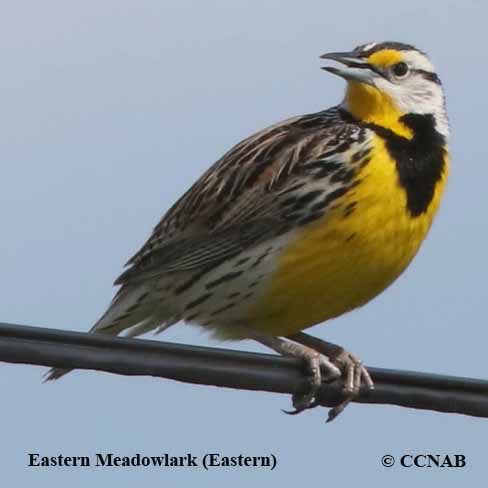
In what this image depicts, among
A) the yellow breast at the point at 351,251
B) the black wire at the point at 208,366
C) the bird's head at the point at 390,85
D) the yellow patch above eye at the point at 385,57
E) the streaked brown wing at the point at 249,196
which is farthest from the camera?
the yellow patch above eye at the point at 385,57

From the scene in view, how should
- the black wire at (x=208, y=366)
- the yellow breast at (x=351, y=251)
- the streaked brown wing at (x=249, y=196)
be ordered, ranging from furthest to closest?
the streaked brown wing at (x=249, y=196) → the yellow breast at (x=351, y=251) → the black wire at (x=208, y=366)

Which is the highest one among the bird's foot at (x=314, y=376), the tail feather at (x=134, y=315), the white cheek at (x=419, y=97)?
the white cheek at (x=419, y=97)

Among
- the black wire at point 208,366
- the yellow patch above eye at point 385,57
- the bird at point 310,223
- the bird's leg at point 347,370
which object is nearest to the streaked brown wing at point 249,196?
the bird at point 310,223

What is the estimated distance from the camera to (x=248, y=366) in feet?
15.9

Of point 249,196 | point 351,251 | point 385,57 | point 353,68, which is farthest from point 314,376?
point 385,57

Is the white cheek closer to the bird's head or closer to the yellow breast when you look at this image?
the bird's head

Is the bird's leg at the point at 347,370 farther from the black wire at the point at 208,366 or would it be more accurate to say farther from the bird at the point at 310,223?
the black wire at the point at 208,366

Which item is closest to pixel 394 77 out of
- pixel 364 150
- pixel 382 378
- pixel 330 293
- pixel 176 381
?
pixel 364 150

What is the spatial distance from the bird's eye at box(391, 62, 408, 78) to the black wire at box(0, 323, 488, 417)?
206cm

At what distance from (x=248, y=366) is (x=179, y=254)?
214 centimetres

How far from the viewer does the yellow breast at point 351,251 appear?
21.1 feet

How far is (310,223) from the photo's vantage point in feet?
21.5

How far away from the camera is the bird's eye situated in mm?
7062

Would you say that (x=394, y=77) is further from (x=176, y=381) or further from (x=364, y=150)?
(x=176, y=381)
